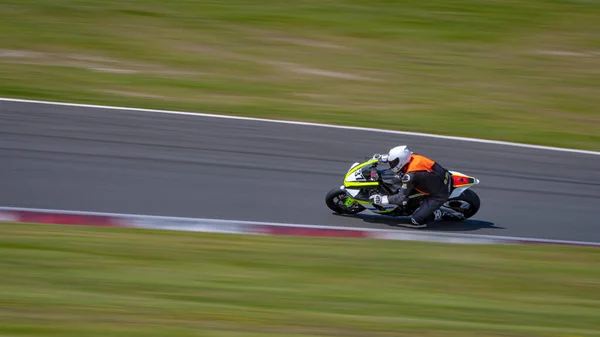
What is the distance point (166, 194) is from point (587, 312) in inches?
277

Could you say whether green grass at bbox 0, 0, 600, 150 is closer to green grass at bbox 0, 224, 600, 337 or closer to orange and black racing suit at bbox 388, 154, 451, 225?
orange and black racing suit at bbox 388, 154, 451, 225

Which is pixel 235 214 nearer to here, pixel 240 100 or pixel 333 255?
pixel 333 255

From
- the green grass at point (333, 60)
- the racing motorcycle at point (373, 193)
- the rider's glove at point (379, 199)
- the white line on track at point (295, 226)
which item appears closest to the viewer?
the white line on track at point (295, 226)

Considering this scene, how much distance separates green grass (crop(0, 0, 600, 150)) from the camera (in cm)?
1694

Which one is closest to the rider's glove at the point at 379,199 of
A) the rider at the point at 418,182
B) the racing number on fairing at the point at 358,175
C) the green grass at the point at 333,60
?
the rider at the point at 418,182

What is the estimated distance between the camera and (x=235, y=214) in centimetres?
1189

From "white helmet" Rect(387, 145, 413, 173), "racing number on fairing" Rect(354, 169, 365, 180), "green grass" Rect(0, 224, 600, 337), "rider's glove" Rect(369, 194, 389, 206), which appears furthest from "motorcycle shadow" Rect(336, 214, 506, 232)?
"green grass" Rect(0, 224, 600, 337)

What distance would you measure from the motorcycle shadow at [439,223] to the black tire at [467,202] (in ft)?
0.59

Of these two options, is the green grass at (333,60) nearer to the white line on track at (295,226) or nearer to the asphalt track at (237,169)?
the asphalt track at (237,169)

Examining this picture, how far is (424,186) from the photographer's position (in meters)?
11.8

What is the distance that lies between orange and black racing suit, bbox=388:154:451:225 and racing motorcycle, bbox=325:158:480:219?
0.40 ft

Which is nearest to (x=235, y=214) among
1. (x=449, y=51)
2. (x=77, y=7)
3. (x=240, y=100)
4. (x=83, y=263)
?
(x=83, y=263)

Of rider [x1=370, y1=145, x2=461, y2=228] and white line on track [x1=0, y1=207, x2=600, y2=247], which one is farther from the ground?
rider [x1=370, y1=145, x2=461, y2=228]

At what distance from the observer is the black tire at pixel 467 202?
1217 cm
